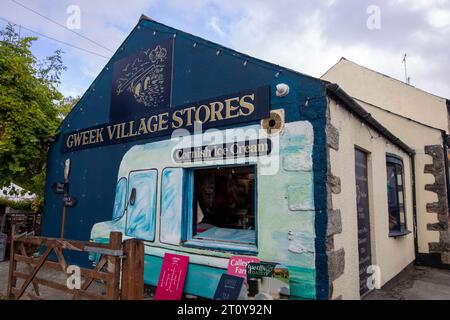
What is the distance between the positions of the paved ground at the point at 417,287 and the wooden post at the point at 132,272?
390 cm

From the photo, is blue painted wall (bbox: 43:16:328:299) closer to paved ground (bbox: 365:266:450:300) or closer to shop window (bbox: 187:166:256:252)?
shop window (bbox: 187:166:256:252)

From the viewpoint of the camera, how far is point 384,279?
612 centimetres

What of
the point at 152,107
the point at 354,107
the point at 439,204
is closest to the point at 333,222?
the point at 354,107

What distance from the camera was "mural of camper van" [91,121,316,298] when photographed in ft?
14.3

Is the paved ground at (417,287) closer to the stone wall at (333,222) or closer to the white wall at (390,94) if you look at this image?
the stone wall at (333,222)

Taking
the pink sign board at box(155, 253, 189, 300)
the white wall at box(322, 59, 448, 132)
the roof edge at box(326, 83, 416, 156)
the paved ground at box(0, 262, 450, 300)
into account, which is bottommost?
the paved ground at box(0, 262, 450, 300)

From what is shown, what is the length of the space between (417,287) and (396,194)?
2.18m

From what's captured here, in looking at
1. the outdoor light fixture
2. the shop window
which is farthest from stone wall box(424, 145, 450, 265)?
the outdoor light fixture

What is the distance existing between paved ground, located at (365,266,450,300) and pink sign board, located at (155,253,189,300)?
124 inches

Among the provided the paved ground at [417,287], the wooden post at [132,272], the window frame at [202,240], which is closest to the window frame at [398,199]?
the paved ground at [417,287]

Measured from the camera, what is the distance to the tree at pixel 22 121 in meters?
8.31

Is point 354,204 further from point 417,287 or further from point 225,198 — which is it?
point 225,198

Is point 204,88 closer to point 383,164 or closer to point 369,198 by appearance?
point 369,198

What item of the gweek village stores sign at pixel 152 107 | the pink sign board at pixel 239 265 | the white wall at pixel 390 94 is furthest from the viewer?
the white wall at pixel 390 94
